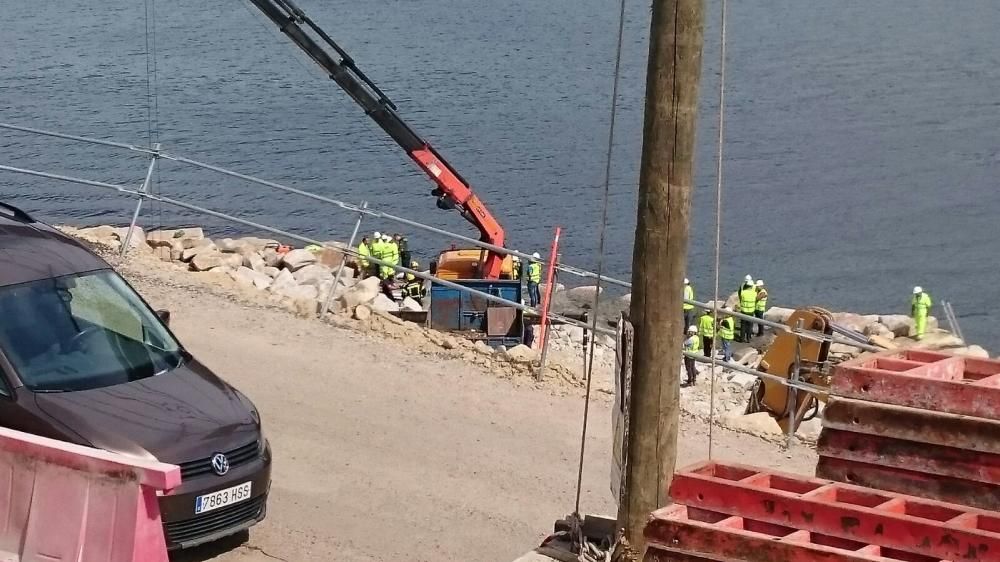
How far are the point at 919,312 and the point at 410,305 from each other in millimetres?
11471

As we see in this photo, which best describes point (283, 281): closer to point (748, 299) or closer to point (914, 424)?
point (748, 299)

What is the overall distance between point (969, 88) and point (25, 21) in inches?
1871

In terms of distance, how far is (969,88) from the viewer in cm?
5944

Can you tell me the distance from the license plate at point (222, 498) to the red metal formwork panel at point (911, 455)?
4210 mm

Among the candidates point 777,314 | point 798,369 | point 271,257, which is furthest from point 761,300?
point 798,369

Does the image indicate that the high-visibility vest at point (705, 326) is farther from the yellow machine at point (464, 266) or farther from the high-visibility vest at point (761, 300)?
the high-visibility vest at point (761, 300)

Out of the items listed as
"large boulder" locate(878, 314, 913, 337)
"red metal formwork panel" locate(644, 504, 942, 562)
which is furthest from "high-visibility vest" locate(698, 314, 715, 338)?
"red metal formwork panel" locate(644, 504, 942, 562)

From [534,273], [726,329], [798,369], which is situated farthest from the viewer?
[534,273]

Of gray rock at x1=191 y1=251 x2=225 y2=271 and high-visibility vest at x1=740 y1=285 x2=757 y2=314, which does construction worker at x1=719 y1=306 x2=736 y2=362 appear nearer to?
high-visibility vest at x1=740 y1=285 x2=757 y2=314

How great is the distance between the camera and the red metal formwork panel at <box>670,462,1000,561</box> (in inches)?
251

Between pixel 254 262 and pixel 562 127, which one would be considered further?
pixel 562 127

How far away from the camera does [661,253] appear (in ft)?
26.8

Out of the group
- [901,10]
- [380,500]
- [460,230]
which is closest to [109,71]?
[460,230]

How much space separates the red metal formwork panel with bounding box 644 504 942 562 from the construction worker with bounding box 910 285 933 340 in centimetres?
2370
